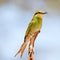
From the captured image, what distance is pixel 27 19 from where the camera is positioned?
5.27 ft

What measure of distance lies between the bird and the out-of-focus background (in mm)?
45

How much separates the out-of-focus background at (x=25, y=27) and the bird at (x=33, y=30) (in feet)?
0.15

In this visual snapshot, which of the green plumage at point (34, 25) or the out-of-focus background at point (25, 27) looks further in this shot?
Result: the out-of-focus background at point (25, 27)

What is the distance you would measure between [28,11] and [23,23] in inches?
4.5

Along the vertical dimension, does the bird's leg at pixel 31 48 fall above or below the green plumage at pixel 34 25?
below

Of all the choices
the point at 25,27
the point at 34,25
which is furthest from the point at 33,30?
the point at 25,27

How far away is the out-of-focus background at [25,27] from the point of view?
61.3 inches

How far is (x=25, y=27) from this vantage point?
1578mm

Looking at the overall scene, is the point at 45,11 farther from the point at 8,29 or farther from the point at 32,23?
the point at 8,29

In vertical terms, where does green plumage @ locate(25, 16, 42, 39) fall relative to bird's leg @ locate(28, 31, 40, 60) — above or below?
above

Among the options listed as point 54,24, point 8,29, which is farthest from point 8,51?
point 54,24

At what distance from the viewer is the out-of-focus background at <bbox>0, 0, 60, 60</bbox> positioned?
1.56m

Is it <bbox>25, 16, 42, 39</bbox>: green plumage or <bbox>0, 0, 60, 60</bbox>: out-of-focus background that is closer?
<bbox>25, 16, 42, 39</bbox>: green plumage

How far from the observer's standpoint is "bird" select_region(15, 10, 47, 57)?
1455 millimetres
